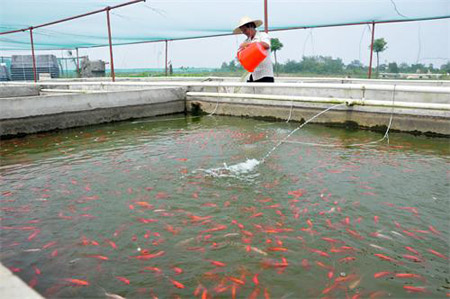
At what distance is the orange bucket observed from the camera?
8.34 metres

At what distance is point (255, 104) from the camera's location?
9836mm

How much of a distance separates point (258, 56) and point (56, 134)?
5.25 meters

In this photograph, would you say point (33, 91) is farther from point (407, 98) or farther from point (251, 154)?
point (407, 98)

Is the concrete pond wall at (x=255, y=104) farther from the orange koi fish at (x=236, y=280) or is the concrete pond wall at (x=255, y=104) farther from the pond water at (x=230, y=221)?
the orange koi fish at (x=236, y=280)

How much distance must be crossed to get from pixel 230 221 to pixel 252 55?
19.1ft

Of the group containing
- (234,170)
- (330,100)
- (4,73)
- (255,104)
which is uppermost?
(4,73)

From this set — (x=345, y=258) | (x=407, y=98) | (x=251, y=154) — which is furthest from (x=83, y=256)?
(x=407, y=98)

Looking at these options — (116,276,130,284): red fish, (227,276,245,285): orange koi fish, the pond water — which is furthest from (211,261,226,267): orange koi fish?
(116,276,130,284): red fish

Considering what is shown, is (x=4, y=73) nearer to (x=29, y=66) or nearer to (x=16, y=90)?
(x=29, y=66)

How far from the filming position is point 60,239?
10.7 ft

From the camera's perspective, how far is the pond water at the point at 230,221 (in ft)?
8.52

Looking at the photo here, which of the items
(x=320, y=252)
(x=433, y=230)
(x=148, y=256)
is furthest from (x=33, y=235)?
(x=433, y=230)

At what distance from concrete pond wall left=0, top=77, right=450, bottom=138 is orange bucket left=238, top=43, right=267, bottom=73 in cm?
73

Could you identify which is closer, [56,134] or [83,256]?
[83,256]
